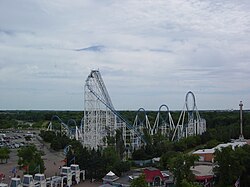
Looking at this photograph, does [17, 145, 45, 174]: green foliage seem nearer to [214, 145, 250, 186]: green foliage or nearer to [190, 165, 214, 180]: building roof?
[190, 165, 214, 180]: building roof

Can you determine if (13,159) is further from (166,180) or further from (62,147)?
(166,180)

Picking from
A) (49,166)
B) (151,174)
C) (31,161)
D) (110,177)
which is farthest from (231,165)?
(49,166)

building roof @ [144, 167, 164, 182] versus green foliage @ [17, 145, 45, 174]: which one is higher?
green foliage @ [17, 145, 45, 174]

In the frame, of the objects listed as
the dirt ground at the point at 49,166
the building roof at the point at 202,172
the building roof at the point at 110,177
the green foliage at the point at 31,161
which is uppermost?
the green foliage at the point at 31,161

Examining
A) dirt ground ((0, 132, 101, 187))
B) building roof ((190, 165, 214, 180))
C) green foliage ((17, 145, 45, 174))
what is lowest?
dirt ground ((0, 132, 101, 187))

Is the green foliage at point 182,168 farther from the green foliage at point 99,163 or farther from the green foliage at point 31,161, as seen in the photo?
the green foliage at point 31,161

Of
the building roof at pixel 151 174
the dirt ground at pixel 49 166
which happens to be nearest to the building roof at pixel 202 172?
the building roof at pixel 151 174

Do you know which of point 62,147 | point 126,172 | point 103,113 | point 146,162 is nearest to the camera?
point 126,172

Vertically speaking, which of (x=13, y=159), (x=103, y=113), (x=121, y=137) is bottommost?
(x=13, y=159)

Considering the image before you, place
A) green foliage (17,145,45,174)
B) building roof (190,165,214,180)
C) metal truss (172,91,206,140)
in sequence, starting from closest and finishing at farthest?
building roof (190,165,214,180) → green foliage (17,145,45,174) → metal truss (172,91,206,140)

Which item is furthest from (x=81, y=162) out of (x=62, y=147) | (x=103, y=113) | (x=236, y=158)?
(x=62, y=147)

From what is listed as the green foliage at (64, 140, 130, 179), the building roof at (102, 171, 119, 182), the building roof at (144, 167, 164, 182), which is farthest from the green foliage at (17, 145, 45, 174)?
the building roof at (144, 167, 164, 182)
